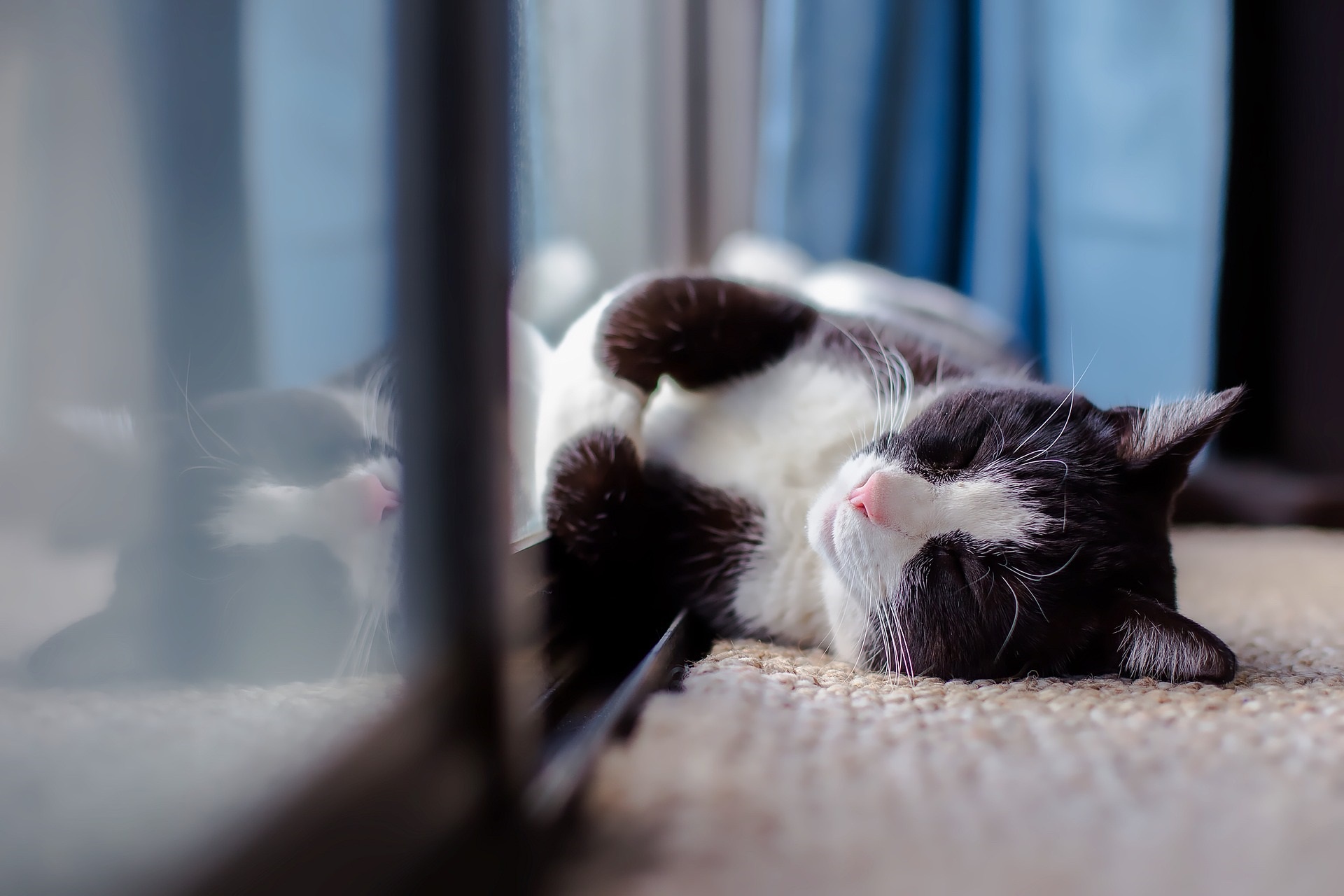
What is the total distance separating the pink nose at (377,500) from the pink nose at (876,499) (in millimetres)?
485

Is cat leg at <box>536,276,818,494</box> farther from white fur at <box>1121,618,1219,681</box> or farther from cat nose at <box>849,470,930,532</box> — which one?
white fur at <box>1121,618,1219,681</box>

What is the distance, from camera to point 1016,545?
817 mm

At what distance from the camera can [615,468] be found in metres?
0.94

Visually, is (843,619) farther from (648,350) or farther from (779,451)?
(648,350)

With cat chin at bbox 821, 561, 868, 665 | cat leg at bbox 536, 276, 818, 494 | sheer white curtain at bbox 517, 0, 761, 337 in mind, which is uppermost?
sheer white curtain at bbox 517, 0, 761, 337

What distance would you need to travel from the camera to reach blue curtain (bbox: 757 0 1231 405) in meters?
2.05

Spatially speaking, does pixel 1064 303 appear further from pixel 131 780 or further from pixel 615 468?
pixel 131 780

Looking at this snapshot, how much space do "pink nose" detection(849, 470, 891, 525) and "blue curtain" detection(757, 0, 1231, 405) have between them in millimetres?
1489

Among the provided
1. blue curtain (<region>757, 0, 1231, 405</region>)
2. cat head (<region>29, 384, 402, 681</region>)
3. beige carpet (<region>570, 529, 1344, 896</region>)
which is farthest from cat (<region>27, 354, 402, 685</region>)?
blue curtain (<region>757, 0, 1231, 405</region>)

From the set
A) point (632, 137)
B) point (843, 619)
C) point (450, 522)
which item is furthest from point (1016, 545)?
point (632, 137)

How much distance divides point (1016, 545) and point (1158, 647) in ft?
0.47

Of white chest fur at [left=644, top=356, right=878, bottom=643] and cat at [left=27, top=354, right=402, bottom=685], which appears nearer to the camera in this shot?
cat at [left=27, top=354, right=402, bottom=685]

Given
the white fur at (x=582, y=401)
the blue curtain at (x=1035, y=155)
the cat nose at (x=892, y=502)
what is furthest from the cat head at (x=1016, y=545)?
the blue curtain at (x=1035, y=155)

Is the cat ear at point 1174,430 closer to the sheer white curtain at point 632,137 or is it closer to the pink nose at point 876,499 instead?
the pink nose at point 876,499
